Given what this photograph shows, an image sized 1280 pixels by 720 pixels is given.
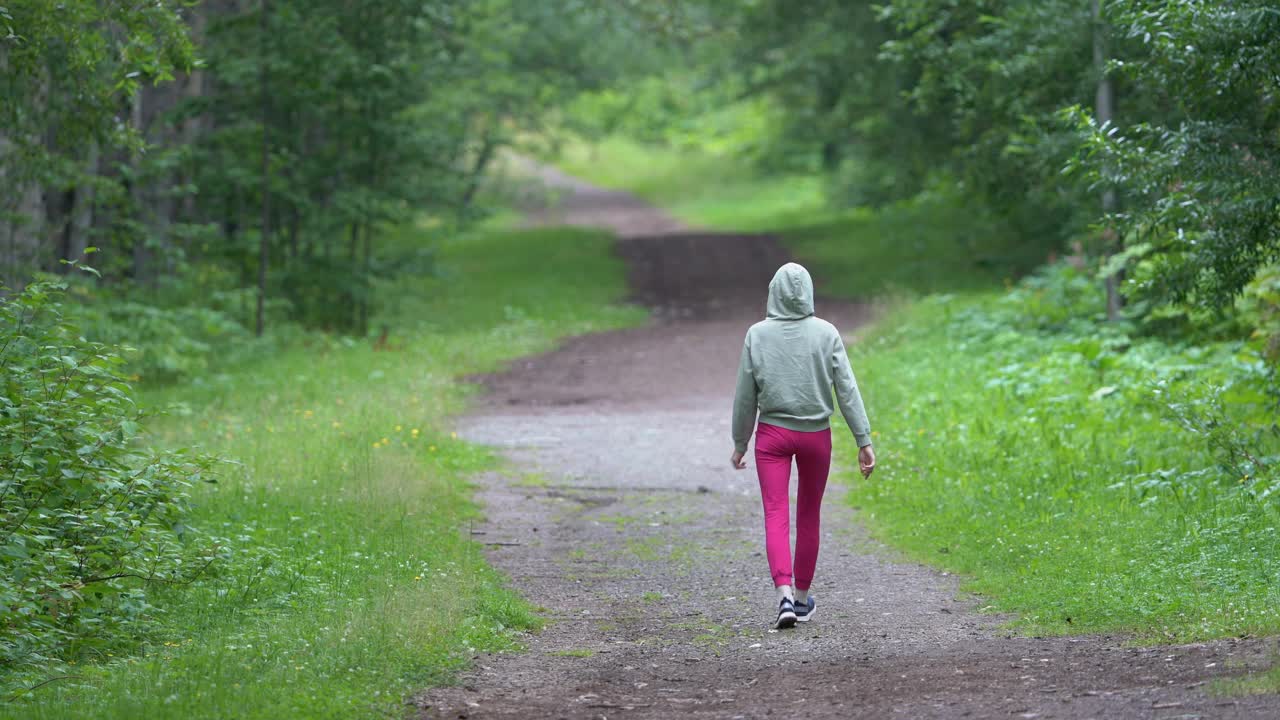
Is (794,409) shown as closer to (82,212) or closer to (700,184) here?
(82,212)

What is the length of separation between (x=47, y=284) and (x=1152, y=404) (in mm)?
8334

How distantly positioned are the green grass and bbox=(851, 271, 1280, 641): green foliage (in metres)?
3.16

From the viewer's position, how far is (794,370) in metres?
7.45

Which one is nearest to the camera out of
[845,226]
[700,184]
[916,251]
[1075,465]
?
[1075,465]

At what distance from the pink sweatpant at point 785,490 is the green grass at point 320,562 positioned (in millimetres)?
1449

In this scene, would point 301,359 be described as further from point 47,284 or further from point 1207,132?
point 1207,132

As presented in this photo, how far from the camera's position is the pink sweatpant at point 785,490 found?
24.4 feet

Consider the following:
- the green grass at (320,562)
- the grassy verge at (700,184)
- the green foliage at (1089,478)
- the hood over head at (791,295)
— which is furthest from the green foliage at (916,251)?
the hood over head at (791,295)

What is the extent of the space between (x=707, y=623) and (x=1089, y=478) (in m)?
3.97

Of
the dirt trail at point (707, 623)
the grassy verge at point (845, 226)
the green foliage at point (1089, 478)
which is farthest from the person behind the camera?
the grassy verge at point (845, 226)

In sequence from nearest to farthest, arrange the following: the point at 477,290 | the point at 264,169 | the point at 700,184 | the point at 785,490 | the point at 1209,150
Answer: the point at 785,490 < the point at 1209,150 < the point at 264,169 < the point at 477,290 < the point at 700,184

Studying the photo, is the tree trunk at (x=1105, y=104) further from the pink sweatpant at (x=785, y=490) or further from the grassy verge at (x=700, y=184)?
the grassy verge at (x=700, y=184)

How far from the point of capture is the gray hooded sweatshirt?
24.4ft

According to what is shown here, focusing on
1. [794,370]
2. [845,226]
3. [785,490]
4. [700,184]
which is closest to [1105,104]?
[794,370]
